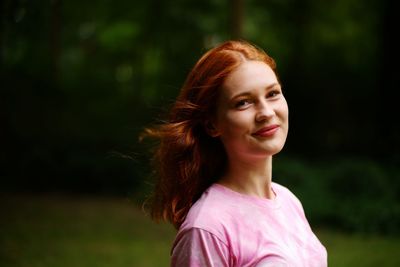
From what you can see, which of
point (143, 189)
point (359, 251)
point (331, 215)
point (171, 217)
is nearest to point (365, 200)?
point (331, 215)

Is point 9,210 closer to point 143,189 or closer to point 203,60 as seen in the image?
point 143,189

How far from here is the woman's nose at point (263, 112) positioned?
1.85 metres

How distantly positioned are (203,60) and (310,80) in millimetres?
12077

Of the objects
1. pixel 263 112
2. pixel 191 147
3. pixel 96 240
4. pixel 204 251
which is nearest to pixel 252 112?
pixel 263 112

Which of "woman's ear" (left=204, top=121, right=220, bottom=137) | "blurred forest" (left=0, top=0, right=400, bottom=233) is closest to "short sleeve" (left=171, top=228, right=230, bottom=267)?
"woman's ear" (left=204, top=121, right=220, bottom=137)

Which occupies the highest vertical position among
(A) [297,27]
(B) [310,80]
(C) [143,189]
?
(A) [297,27]

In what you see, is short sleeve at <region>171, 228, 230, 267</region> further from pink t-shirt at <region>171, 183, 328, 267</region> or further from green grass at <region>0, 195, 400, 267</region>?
green grass at <region>0, 195, 400, 267</region>

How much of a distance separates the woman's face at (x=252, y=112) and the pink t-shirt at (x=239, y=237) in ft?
0.58

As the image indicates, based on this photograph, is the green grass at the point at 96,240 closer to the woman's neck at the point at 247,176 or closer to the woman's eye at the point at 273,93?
the woman's neck at the point at 247,176

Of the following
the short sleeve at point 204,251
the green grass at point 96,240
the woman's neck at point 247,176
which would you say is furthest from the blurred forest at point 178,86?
the short sleeve at point 204,251

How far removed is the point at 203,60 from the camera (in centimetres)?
197

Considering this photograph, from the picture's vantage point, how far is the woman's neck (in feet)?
6.45

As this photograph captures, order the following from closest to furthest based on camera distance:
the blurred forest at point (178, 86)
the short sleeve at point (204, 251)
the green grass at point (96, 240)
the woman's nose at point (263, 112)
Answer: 1. the short sleeve at point (204, 251)
2. the woman's nose at point (263, 112)
3. the green grass at point (96, 240)
4. the blurred forest at point (178, 86)

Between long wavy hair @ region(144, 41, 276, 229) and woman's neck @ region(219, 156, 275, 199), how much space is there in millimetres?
94
